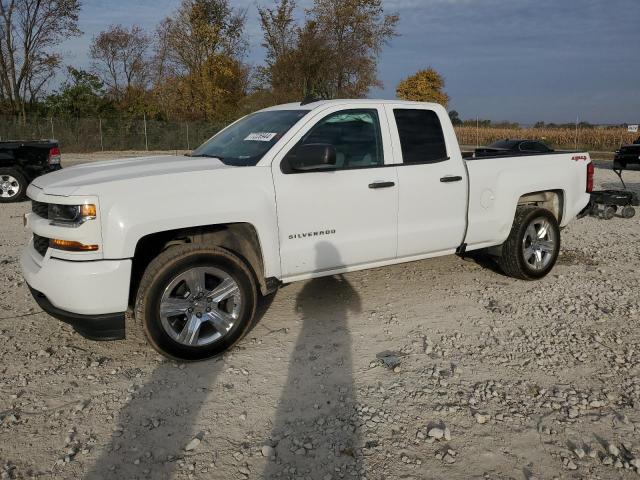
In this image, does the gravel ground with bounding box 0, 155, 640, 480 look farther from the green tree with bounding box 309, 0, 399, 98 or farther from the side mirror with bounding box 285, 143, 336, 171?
the green tree with bounding box 309, 0, 399, 98

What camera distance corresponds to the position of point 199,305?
13.2 feet

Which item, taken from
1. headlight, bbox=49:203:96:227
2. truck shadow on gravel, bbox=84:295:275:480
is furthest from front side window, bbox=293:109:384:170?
truck shadow on gravel, bbox=84:295:275:480

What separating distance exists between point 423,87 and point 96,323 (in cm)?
5255

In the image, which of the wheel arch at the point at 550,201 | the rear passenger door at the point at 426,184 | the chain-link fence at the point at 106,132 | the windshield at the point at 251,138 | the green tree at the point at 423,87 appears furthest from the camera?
the green tree at the point at 423,87

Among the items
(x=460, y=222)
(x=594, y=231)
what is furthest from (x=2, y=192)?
(x=594, y=231)

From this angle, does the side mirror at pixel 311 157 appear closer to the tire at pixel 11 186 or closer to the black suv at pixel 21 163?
the black suv at pixel 21 163

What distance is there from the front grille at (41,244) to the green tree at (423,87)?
164ft

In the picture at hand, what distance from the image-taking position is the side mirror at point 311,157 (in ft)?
13.5

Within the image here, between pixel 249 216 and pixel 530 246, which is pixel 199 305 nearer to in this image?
pixel 249 216

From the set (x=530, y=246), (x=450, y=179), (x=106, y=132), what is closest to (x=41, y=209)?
(x=450, y=179)

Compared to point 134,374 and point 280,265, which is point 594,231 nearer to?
point 280,265

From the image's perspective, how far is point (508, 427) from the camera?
10.5 ft

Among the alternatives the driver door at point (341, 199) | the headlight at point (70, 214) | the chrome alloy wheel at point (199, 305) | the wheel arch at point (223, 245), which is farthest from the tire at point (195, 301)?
the headlight at point (70, 214)

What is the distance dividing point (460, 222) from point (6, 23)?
38.3 meters
